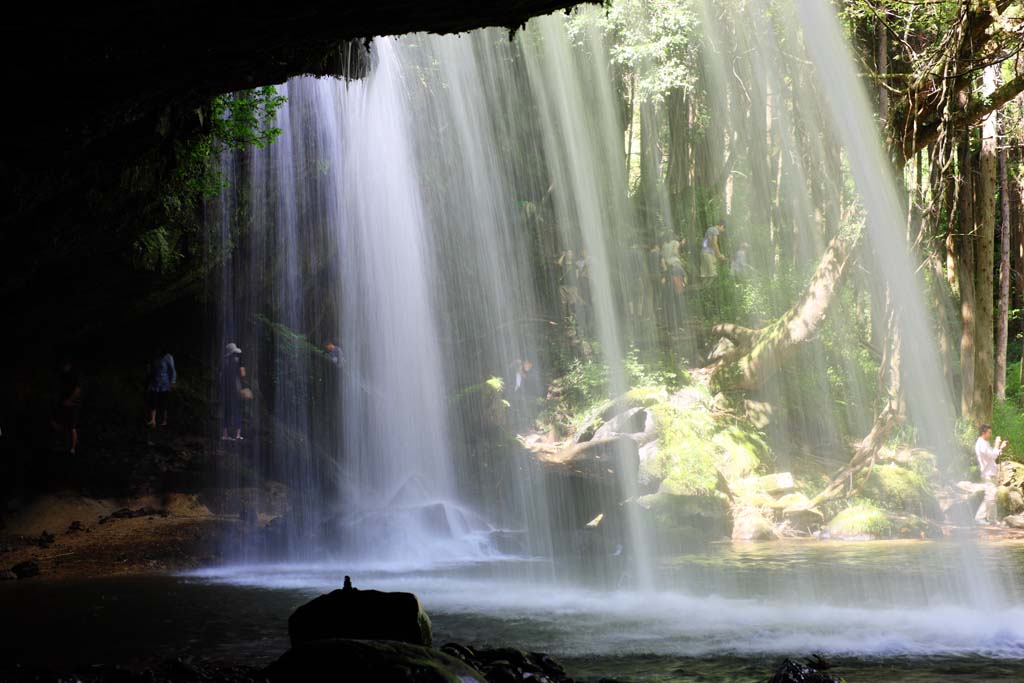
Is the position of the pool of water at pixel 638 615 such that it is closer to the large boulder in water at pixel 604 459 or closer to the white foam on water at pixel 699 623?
the white foam on water at pixel 699 623

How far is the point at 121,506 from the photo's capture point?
629 inches

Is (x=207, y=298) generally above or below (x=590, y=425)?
above

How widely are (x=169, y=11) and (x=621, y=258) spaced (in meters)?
23.4

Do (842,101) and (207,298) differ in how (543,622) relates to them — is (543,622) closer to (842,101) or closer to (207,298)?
(207,298)

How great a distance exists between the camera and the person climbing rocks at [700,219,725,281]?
28.0m

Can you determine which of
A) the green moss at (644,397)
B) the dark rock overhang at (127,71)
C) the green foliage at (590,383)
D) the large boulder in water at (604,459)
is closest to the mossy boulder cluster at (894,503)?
the large boulder in water at (604,459)

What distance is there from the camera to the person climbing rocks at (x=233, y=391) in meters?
18.0

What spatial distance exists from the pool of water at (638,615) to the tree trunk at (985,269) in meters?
6.06

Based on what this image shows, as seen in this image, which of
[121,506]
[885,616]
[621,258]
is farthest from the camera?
[621,258]

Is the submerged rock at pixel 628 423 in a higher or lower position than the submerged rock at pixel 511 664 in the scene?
higher

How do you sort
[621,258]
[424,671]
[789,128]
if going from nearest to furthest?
[424,671]
[789,128]
[621,258]

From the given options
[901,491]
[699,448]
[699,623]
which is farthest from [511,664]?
[901,491]

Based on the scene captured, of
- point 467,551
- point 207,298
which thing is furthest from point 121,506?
point 467,551

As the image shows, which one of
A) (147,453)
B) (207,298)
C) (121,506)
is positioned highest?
(207,298)
